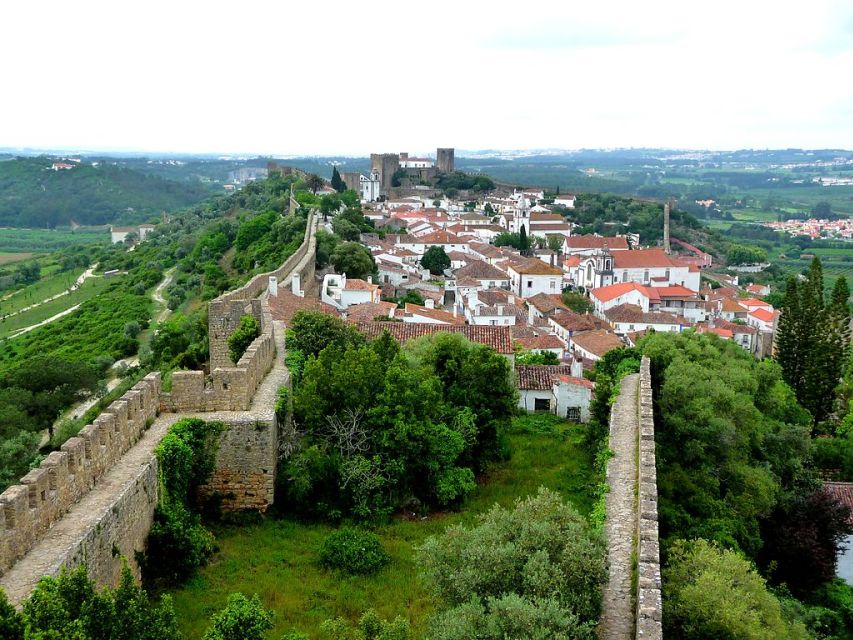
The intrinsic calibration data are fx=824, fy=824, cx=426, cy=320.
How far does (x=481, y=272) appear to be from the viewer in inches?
1949

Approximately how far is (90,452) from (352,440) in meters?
4.42

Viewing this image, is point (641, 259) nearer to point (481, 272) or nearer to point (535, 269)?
point (535, 269)

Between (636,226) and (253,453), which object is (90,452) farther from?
(636,226)

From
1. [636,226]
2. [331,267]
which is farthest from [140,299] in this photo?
[636,226]

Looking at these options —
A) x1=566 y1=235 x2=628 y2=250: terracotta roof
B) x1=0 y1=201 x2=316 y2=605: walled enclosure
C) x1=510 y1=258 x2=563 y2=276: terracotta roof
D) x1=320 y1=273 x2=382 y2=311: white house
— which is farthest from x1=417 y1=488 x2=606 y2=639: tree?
x1=566 y1=235 x2=628 y2=250: terracotta roof

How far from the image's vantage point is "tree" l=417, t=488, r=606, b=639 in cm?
665

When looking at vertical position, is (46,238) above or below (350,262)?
below

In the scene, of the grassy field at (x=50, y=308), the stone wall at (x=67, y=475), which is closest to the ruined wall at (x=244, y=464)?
the stone wall at (x=67, y=475)

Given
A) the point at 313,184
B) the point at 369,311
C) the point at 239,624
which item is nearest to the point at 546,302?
the point at 369,311

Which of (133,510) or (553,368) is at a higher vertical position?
(133,510)

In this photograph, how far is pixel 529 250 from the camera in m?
63.8

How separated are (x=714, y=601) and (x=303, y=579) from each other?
15.5 feet

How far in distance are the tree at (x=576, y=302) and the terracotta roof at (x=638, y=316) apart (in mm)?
2476

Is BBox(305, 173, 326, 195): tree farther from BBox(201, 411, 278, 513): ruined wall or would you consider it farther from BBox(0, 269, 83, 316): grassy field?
BBox(201, 411, 278, 513): ruined wall
